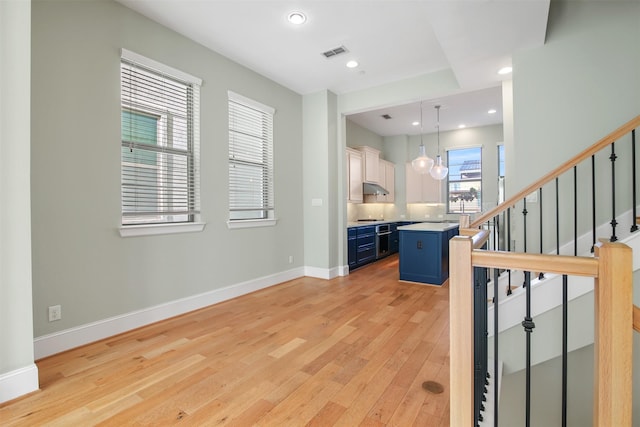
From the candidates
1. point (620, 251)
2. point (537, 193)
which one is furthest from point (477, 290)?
point (537, 193)

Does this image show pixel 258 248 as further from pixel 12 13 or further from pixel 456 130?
pixel 456 130

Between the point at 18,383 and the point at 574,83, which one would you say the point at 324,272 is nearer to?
the point at 18,383

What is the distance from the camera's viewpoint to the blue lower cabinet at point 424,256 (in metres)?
4.70

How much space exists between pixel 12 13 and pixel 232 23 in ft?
6.05

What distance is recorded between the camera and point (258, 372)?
2.21m

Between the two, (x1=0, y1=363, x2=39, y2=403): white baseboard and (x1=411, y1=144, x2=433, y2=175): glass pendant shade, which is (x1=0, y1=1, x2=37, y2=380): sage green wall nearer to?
(x1=0, y1=363, x2=39, y2=403): white baseboard

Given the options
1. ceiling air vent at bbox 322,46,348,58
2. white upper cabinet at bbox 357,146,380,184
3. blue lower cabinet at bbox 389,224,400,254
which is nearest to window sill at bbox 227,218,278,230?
ceiling air vent at bbox 322,46,348,58

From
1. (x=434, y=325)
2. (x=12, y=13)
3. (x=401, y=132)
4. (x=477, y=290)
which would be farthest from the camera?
(x=401, y=132)

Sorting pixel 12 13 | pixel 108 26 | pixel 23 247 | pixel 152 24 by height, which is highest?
pixel 152 24

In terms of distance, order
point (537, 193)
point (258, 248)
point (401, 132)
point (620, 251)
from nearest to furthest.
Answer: point (620, 251), point (537, 193), point (258, 248), point (401, 132)

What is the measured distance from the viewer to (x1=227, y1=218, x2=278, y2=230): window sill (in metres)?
4.03

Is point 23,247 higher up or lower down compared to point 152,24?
lower down

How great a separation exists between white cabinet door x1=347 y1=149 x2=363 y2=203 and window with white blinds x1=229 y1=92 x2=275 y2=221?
2.13 metres

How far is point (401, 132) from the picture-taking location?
27.4 ft
